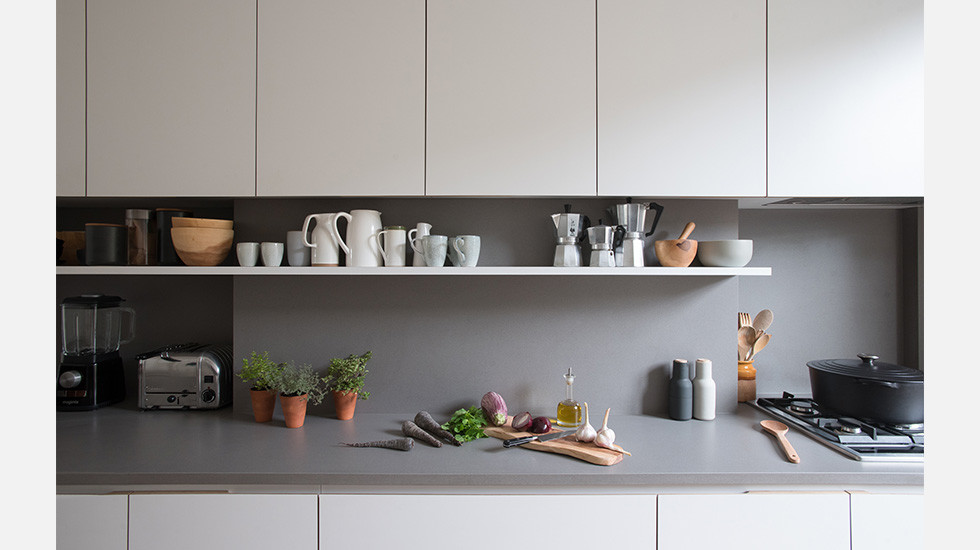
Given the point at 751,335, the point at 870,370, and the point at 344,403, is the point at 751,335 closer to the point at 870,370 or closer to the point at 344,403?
the point at 870,370

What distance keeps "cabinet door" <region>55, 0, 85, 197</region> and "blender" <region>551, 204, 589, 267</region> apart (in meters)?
1.57

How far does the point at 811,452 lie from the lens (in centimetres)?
163

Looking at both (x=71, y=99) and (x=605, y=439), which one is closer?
(x=605, y=439)

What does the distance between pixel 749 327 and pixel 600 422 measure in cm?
76

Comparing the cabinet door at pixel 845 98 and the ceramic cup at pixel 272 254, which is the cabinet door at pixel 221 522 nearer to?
the ceramic cup at pixel 272 254

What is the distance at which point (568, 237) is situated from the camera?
1.89 meters

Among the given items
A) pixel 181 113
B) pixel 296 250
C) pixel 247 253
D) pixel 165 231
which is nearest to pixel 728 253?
pixel 296 250

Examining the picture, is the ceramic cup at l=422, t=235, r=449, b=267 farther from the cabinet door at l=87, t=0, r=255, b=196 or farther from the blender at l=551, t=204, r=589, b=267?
the cabinet door at l=87, t=0, r=255, b=196

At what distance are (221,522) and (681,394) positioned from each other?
1.51 m

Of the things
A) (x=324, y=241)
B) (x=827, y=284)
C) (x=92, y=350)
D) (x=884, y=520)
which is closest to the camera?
(x=884, y=520)

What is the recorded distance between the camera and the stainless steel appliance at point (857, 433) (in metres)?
1.57

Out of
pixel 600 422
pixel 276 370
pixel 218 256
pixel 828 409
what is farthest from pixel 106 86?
pixel 828 409

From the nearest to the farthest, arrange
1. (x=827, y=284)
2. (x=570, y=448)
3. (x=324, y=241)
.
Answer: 1. (x=570, y=448)
2. (x=324, y=241)
3. (x=827, y=284)

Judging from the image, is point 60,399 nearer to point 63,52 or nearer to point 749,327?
point 63,52
